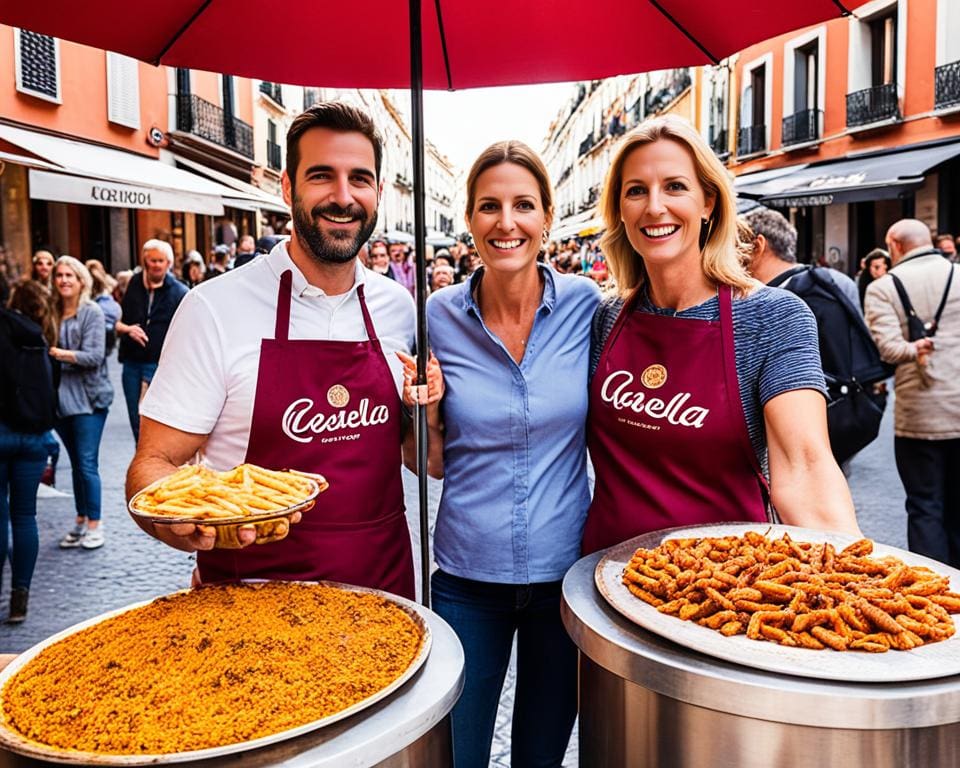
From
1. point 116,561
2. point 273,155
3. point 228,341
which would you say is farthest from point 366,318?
point 273,155

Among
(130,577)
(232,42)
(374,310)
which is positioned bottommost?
(130,577)

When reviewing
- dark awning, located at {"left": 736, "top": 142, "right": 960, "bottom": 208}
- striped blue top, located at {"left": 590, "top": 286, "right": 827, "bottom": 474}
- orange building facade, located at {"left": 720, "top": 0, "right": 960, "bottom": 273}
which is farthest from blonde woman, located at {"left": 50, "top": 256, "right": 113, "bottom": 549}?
dark awning, located at {"left": 736, "top": 142, "right": 960, "bottom": 208}

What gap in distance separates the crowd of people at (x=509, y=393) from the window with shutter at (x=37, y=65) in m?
14.0

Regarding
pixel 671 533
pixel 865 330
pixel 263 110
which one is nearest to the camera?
pixel 671 533

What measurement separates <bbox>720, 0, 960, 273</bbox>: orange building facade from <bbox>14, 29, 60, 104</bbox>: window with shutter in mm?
10804

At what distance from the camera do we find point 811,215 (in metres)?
21.8

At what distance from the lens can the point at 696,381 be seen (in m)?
2.18

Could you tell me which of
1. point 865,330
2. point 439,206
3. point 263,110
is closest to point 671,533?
point 865,330

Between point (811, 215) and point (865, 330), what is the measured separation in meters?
18.8

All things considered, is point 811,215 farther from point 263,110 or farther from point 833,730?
point 833,730

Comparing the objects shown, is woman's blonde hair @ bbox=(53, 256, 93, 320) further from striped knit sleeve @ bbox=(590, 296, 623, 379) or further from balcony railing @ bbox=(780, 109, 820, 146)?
balcony railing @ bbox=(780, 109, 820, 146)

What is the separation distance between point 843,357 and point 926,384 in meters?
0.82

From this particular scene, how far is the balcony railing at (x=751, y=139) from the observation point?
2464 cm

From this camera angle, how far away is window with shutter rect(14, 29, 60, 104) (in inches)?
560
